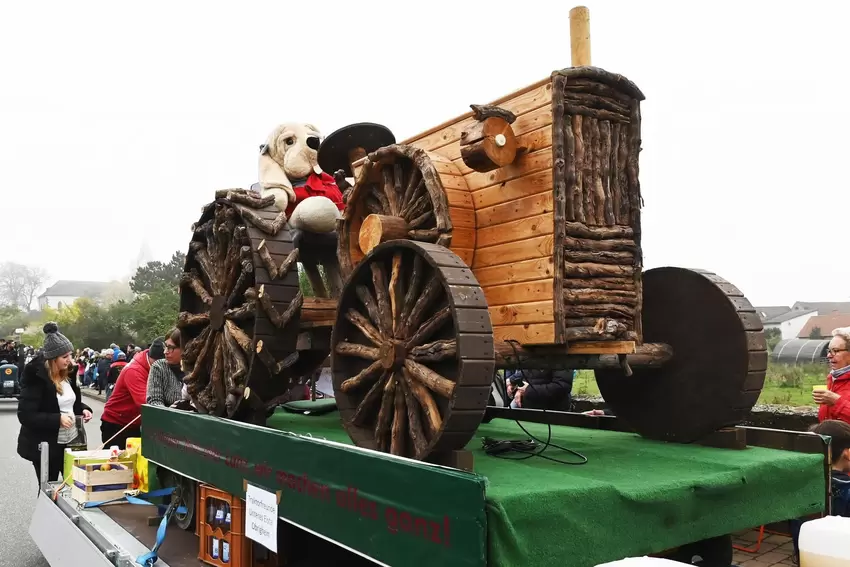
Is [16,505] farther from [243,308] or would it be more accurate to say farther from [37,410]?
[243,308]


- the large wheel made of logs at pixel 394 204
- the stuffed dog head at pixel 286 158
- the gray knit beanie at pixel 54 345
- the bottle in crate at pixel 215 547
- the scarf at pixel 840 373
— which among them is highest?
the stuffed dog head at pixel 286 158

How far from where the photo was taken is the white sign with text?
3.42 m

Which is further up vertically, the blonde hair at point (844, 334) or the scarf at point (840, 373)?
the blonde hair at point (844, 334)

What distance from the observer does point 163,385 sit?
6309 mm

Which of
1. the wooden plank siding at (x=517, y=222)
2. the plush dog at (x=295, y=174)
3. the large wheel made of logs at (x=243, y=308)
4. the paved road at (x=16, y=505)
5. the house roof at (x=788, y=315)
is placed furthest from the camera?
the house roof at (x=788, y=315)

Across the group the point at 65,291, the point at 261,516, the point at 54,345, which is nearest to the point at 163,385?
the point at 54,345

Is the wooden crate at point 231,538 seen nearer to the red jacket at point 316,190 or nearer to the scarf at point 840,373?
the red jacket at point 316,190

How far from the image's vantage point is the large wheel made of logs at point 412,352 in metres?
3.05

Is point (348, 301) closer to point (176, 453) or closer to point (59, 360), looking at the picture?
point (176, 453)

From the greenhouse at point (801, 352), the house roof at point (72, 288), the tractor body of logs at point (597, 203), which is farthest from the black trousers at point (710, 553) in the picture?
the house roof at point (72, 288)

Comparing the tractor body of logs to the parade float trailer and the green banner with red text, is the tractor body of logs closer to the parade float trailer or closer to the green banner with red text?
the parade float trailer

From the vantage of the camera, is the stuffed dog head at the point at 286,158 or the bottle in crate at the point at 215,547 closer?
the bottle in crate at the point at 215,547

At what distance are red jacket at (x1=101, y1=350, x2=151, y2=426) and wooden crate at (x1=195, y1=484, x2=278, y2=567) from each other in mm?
3130

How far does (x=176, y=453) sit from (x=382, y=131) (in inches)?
105
